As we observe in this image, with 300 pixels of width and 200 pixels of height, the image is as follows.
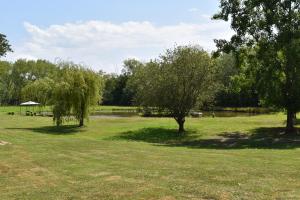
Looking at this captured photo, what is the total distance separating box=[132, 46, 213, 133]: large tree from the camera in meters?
41.4

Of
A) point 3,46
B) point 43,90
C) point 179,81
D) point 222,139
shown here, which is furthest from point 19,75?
point 3,46

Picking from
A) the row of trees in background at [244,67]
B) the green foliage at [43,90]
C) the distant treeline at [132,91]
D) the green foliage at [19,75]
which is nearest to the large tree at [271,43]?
the row of trees in background at [244,67]

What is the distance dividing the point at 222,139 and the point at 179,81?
7360 mm

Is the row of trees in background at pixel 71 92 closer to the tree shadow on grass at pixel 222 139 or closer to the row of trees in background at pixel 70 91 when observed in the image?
the row of trees in background at pixel 70 91

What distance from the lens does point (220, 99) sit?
99562 millimetres

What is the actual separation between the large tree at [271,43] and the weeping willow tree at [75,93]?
13171 millimetres

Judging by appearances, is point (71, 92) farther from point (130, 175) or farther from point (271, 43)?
point (130, 175)

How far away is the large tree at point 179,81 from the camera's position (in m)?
41.4

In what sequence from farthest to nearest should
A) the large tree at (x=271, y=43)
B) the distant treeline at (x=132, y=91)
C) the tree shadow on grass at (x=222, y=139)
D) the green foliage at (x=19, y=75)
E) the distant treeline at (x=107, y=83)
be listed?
the green foliage at (x=19, y=75) < the distant treeline at (x=107, y=83) < the distant treeline at (x=132, y=91) < the large tree at (x=271, y=43) < the tree shadow on grass at (x=222, y=139)

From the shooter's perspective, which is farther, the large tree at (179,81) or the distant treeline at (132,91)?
the distant treeline at (132,91)

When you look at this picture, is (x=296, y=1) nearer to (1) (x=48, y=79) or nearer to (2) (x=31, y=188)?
(1) (x=48, y=79)

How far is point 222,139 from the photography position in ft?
120

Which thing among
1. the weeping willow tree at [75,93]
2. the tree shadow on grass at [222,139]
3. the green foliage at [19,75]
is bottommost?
the tree shadow on grass at [222,139]

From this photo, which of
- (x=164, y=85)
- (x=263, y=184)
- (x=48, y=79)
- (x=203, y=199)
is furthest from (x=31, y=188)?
(x=48, y=79)
